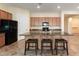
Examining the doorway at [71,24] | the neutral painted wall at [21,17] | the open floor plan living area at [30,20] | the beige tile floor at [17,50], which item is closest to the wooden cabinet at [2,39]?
the open floor plan living area at [30,20]

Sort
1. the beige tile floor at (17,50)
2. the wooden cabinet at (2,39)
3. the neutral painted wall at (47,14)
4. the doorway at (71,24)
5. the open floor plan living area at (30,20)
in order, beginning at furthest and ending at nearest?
the doorway at (71,24) → the neutral painted wall at (47,14) → the open floor plan living area at (30,20) → the wooden cabinet at (2,39) → the beige tile floor at (17,50)

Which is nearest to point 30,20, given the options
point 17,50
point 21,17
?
point 21,17

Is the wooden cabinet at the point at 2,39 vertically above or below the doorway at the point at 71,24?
below

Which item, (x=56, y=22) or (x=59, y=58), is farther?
(x=56, y=22)

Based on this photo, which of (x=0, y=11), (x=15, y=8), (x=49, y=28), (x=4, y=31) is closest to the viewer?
(x=0, y=11)

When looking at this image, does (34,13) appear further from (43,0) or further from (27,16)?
(43,0)

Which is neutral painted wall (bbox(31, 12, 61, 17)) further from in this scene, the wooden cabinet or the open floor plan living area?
the wooden cabinet

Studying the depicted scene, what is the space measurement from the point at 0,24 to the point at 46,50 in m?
3.03

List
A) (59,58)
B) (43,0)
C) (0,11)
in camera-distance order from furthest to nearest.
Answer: (0,11)
(59,58)
(43,0)

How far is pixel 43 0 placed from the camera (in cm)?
391

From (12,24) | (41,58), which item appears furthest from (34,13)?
(41,58)

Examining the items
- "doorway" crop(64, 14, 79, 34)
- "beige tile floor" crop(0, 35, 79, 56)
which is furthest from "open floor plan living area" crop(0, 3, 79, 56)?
"doorway" crop(64, 14, 79, 34)

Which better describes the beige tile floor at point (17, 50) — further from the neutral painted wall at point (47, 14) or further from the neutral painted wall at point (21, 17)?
the neutral painted wall at point (47, 14)

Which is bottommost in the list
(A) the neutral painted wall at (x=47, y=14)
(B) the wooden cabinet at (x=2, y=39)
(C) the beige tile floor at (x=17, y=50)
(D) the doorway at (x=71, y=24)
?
(C) the beige tile floor at (x=17, y=50)
